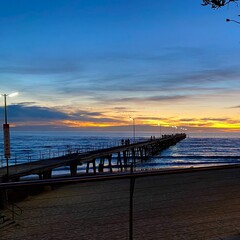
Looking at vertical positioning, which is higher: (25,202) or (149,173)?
(149,173)

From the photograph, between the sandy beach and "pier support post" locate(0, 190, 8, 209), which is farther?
"pier support post" locate(0, 190, 8, 209)

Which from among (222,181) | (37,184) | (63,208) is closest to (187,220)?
(63,208)

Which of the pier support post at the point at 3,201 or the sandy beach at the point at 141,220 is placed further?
the pier support post at the point at 3,201

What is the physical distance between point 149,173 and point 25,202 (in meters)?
15.8

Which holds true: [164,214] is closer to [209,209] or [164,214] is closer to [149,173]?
[209,209]

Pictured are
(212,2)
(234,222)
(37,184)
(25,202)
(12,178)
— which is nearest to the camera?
(37,184)

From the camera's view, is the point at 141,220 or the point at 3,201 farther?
the point at 3,201

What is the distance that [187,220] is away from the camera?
11180 mm

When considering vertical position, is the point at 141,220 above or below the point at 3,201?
above

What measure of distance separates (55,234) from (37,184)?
27.5 feet

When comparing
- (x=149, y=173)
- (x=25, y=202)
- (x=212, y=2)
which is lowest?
(x=25, y=202)

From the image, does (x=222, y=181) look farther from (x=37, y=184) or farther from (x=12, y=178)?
(x=37, y=184)

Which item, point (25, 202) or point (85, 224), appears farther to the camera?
point (25, 202)

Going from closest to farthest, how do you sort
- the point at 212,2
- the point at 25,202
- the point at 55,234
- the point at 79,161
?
the point at 212,2 < the point at 55,234 < the point at 25,202 < the point at 79,161
